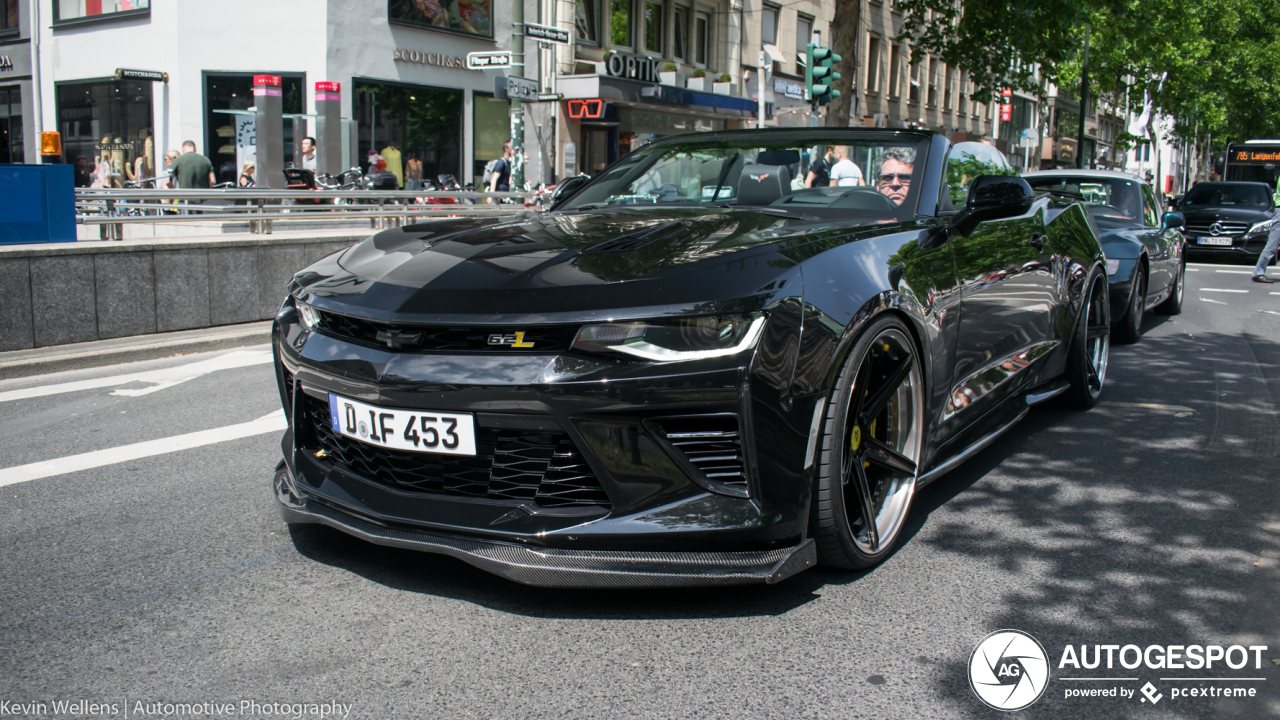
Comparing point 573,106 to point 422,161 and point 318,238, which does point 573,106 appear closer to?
point 422,161

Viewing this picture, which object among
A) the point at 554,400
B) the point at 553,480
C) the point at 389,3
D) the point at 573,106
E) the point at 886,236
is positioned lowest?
the point at 553,480

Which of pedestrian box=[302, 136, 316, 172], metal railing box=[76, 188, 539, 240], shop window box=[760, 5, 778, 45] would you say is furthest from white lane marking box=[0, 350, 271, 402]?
shop window box=[760, 5, 778, 45]

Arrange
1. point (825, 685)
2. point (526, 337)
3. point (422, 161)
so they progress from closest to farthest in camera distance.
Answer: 1. point (825, 685)
2. point (526, 337)
3. point (422, 161)

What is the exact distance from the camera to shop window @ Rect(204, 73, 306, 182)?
20.7 m

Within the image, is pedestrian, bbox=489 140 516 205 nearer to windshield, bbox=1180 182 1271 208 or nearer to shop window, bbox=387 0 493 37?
shop window, bbox=387 0 493 37

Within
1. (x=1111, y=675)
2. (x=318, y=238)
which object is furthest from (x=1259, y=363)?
(x=318, y=238)

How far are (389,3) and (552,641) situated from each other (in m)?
20.6

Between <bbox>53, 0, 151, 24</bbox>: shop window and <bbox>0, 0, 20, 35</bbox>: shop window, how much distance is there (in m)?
1.98

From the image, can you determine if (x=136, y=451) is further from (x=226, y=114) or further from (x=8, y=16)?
(x=8, y=16)

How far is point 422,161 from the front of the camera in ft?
73.9

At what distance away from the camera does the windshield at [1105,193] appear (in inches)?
380

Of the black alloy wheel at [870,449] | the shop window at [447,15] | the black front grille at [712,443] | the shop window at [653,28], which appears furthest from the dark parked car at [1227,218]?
the black front grille at [712,443]

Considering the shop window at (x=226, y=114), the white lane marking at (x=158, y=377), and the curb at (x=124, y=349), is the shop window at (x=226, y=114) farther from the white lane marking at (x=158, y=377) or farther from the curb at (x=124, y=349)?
the white lane marking at (x=158, y=377)

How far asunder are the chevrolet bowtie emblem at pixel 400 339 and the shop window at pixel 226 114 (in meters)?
19.3
